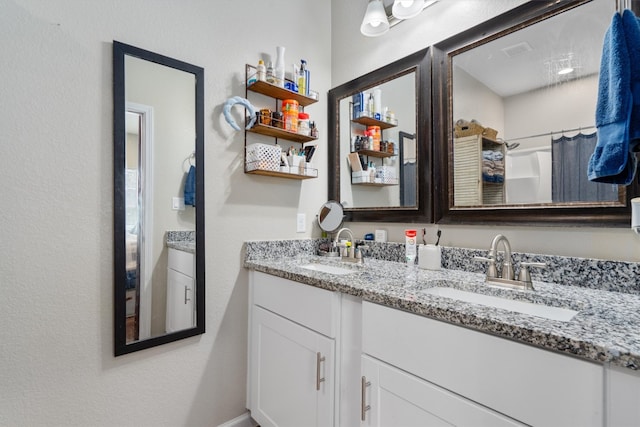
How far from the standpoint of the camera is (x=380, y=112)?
71.4 inches

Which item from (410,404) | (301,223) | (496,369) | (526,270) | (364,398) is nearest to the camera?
(496,369)

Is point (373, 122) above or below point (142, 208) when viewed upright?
above

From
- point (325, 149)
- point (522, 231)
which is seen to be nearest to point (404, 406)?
point (522, 231)

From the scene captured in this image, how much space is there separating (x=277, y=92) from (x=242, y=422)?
173cm

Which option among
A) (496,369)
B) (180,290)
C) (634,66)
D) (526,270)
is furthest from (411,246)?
(180,290)

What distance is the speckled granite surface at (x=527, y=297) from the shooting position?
646mm

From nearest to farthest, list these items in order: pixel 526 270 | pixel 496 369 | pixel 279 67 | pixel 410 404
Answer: pixel 496 369 → pixel 410 404 → pixel 526 270 → pixel 279 67

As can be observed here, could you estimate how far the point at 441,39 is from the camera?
5.08 ft

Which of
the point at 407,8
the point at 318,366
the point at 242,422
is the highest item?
the point at 407,8

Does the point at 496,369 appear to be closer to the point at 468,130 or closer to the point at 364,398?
the point at 364,398

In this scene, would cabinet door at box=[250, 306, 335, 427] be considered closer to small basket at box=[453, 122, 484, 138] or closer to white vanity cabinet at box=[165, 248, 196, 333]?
white vanity cabinet at box=[165, 248, 196, 333]

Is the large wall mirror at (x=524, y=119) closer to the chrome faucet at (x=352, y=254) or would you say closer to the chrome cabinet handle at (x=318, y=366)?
the chrome faucet at (x=352, y=254)

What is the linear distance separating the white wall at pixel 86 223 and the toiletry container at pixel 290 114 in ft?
0.93

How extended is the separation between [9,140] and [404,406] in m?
1.55
